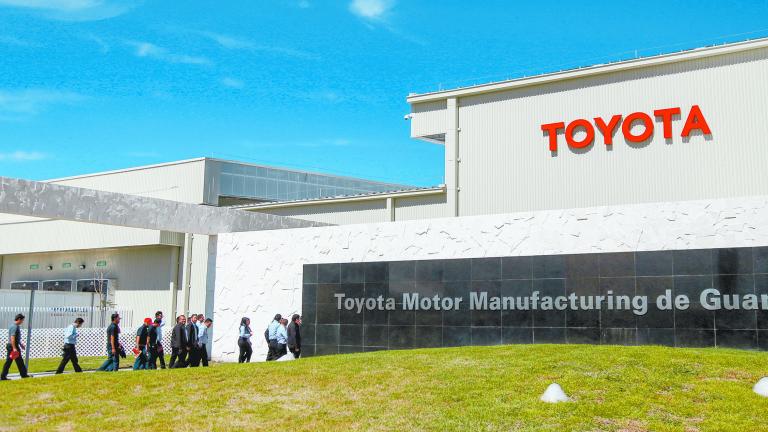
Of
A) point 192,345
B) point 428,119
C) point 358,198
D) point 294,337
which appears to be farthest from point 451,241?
point 358,198

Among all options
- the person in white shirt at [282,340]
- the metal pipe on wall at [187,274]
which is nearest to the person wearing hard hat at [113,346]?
the person in white shirt at [282,340]

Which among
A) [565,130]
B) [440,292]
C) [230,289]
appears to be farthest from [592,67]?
[230,289]

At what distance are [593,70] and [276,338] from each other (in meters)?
13.5

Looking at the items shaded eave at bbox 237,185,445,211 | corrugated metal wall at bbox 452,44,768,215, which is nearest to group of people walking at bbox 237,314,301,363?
corrugated metal wall at bbox 452,44,768,215

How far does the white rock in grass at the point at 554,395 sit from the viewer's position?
12242mm

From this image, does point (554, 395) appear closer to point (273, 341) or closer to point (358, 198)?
point (273, 341)

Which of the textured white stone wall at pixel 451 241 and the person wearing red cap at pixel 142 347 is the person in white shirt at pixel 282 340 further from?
the person wearing red cap at pixel 142 347

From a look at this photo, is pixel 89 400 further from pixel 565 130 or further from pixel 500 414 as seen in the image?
pixel 565 130

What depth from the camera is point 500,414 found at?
39.1 ft

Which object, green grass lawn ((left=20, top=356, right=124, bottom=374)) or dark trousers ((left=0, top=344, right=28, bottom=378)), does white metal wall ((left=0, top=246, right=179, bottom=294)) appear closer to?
green grass lawn ((left=20, top=356, right=124, bottom=374))

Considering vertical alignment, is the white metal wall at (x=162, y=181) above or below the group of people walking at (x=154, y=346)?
above

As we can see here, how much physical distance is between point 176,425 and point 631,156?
17983mm

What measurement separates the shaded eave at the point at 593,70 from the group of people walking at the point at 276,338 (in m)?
11.4

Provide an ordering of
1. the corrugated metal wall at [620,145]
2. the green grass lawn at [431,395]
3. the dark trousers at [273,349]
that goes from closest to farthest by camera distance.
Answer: the green grass lawn at [431,395], the dark trousers at [273,349], the corrugated metal wall at [620,145]
